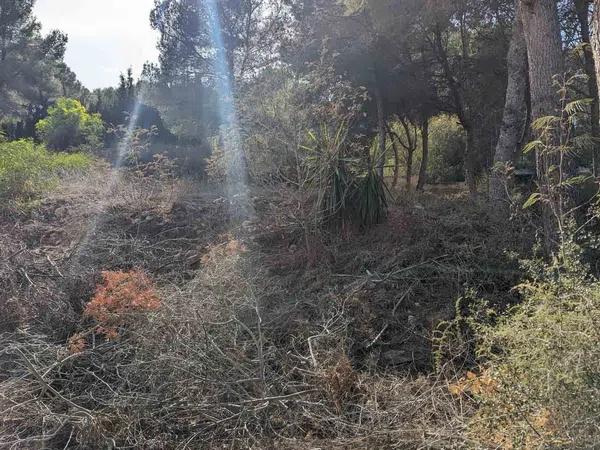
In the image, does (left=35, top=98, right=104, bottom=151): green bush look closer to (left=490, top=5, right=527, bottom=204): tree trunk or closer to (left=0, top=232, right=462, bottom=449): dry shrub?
(left=490, top=5, right=527, bottom=204): tree trunk

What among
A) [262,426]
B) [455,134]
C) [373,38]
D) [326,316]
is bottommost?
[262,426]

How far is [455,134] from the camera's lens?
19375 mm

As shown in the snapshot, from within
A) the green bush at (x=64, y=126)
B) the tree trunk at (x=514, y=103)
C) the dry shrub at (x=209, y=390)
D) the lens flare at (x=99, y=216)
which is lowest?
the dry shrub at (x=209, y=390)

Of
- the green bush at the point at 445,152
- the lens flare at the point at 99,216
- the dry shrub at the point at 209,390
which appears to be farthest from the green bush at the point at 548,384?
the green bush at the point at 445,152

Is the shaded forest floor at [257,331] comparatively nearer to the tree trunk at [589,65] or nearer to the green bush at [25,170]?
the green bush at [25,170]

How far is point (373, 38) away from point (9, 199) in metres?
7.48

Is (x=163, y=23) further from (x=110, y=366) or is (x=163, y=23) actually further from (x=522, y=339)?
(x=522, y=339)

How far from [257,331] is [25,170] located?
7359 mm

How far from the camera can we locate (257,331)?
4559mm

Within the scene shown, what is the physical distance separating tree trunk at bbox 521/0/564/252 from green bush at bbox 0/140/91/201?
8.24m

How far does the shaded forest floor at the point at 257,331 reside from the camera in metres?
3.56

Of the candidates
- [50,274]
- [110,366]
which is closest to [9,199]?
[50,274]

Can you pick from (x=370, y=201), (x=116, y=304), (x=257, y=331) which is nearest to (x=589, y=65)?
(x=370, y=201)

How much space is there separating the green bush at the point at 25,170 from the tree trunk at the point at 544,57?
27.0ft
